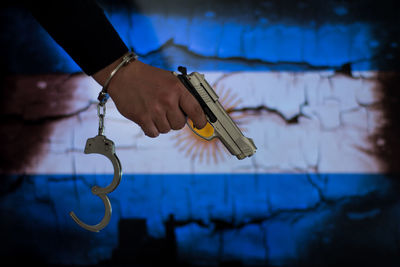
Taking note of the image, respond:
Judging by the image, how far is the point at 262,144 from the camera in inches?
63.2

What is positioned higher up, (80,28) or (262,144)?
(80,28)

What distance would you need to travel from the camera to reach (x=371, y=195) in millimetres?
1599

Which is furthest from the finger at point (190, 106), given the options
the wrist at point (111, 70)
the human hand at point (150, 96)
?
the wrist at point (111, 70)

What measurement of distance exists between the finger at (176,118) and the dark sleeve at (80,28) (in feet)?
0.51

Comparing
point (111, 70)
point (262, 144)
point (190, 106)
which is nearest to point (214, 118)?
point (190, 106)

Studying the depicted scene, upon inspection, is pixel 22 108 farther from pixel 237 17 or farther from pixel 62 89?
pixel 237 17

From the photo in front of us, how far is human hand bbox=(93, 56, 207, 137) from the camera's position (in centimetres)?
64

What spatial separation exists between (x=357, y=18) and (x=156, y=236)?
4.67 ft

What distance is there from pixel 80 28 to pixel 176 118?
0.24 m

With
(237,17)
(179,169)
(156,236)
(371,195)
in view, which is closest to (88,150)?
(179,169)

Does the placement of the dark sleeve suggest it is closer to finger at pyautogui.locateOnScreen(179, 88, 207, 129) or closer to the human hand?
the human hand

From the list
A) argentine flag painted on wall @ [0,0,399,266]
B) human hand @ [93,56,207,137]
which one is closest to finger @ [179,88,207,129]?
human hand @ [93,56,207,137]

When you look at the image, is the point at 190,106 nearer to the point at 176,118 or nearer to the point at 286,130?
the point at 176,118

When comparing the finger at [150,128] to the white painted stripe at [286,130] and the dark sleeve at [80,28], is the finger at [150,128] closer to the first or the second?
the dark sleeve at [80,28]
